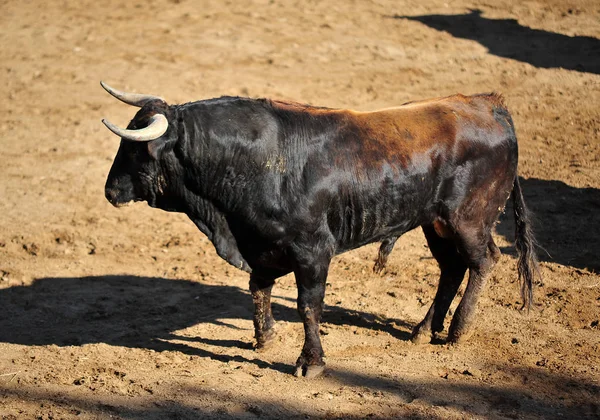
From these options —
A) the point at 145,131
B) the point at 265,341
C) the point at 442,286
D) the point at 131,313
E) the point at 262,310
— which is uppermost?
the point at 145,131

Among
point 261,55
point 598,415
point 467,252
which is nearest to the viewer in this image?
point 598,415

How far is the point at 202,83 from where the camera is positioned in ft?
45.3

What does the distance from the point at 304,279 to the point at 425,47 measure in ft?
31.8

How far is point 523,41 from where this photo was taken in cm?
1591

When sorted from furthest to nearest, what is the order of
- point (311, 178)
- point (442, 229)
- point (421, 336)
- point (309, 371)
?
point (421, 336) → point (442, 229) → point (309, 371) → point (311, 178)

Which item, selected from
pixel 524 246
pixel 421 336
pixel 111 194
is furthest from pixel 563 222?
pixel 111 194

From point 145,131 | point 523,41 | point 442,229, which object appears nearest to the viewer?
point 145,131

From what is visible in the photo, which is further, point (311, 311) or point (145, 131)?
point (311, 311)

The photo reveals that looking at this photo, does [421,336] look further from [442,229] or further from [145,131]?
[145,131]

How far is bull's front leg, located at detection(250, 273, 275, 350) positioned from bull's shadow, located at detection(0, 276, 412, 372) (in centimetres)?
21

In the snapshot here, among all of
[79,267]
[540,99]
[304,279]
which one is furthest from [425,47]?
[304,279]

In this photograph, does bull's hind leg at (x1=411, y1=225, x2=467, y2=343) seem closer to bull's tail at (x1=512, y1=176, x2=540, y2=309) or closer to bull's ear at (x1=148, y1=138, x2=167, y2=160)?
bull's tail at (x1=512, y1=176, x2=540, y2=309)

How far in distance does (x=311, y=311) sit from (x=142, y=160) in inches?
71.7

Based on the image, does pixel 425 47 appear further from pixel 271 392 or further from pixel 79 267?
pixel 271 392
